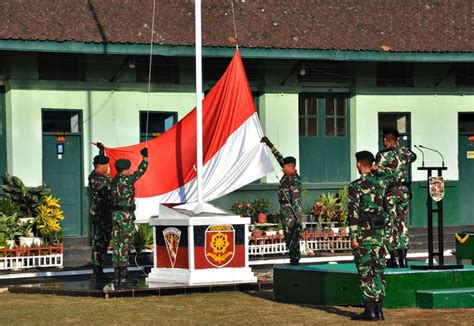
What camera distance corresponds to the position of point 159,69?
28.4 meters

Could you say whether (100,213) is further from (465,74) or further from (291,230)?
(465,74)

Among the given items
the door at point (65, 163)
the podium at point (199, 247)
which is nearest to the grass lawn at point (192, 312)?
the podium at point (199, 247)

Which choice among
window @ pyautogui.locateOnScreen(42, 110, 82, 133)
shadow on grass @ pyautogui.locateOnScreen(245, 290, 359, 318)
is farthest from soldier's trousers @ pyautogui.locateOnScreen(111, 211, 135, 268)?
window @ pyautogui.locateOnScreen(42, 110, 82, 133)

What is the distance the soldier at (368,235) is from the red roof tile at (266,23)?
12.5 meters

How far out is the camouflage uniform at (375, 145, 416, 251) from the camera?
59.2 feet

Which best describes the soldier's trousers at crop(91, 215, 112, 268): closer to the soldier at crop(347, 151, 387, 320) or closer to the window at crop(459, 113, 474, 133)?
the soldier at crop(347, 151, 387, 320)

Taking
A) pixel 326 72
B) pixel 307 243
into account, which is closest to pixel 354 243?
pixel 307 243

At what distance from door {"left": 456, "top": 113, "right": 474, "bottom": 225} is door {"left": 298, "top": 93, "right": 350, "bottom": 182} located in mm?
3196

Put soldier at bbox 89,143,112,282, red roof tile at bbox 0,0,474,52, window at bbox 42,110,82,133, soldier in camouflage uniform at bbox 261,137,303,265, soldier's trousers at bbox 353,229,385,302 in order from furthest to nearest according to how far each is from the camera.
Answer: window at bbox 42,110,82,133 → red roof tile at bbox 0,0,474,52 → soldier in camouflage uniform at bbox 261,137,303,265 → soldier at bbox 89,143,112,282 → soldier's trousers at bbox 353,229,385,302

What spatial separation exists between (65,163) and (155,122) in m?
2.44

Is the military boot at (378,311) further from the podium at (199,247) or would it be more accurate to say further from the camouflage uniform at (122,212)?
the camouflage uniform at (122,212)

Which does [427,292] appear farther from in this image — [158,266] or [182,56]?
[182,56]

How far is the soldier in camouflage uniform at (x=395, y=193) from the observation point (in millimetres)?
18047

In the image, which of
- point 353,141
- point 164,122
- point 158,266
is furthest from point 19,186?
point 353,141
